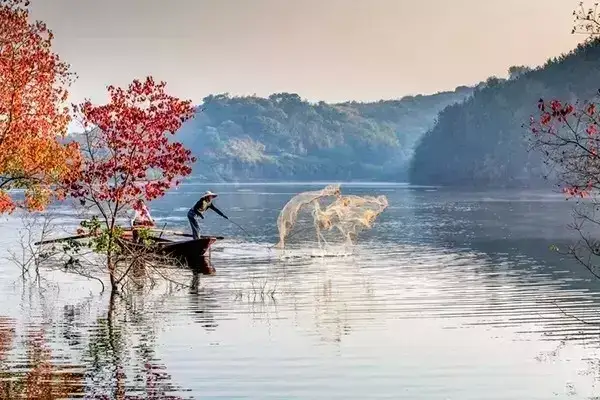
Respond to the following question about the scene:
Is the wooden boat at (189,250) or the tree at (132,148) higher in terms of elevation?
the tree at (132,148)

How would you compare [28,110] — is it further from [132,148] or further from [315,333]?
[315,333]

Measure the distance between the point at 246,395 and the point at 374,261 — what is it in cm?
3117

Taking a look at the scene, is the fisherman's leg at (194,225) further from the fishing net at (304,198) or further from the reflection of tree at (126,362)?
the reflection of tree at (126,362)

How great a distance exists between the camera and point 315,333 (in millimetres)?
26750

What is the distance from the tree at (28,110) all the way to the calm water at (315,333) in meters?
4.43

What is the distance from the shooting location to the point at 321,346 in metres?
24.6

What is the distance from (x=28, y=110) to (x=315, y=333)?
13690 mm

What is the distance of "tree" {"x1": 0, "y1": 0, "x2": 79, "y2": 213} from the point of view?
33688 mm

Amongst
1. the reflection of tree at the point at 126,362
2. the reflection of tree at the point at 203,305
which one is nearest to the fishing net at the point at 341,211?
the reflection of tree at the point at 203,305

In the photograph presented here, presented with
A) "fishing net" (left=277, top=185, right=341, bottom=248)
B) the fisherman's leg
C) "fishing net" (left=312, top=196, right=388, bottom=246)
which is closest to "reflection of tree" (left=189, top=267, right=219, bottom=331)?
"fishing net" (left=277, top=185, right=341, bottom=248)

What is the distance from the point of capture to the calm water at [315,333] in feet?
66.5

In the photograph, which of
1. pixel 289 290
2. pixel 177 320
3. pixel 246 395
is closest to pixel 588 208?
pixel 289 290

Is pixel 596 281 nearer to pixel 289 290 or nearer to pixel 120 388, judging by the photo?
pixel 289 290

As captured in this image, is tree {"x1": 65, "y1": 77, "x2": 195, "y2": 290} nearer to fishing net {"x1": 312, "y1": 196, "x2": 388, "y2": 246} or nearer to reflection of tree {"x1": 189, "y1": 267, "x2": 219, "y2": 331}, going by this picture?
reflection of tree {"x1": 189, "y1": 267, "x2": 219, "y2": 331}
